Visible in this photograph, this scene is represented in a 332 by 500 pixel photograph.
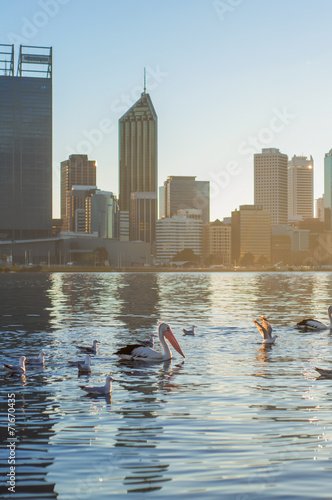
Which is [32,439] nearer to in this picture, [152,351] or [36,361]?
[36,361]

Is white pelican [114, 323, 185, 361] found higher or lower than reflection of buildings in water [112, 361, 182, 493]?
higher

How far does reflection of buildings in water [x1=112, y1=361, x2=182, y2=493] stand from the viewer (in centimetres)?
1232

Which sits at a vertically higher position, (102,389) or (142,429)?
(102,389)

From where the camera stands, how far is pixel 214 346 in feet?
105

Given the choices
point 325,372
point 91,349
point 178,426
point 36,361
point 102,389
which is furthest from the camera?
point 91,349

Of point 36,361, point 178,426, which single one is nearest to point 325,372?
point 178,426

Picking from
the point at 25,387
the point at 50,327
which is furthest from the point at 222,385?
the point at 50,327

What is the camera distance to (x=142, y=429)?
51.5 ft

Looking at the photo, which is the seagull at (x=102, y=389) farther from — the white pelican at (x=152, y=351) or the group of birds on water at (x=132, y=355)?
the white pelican at (x=152, y=351)

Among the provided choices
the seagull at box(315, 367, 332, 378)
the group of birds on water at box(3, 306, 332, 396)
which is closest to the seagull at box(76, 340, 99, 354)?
the group of birds on water at box(3, 306, 332, 396)

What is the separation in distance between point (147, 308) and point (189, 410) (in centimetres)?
4466

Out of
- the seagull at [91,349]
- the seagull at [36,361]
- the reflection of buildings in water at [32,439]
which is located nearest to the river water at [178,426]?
the reflection of buildings in water at [32,439]

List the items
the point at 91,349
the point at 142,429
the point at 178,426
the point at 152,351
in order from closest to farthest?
the point at 142,429, the point at 178,426, the point at 152,351, the point at 91,349

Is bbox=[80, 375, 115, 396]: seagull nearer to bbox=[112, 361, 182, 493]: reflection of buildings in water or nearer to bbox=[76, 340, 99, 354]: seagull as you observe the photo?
bbox=[112, 361, 182, 493]: reflection of buildings in water
